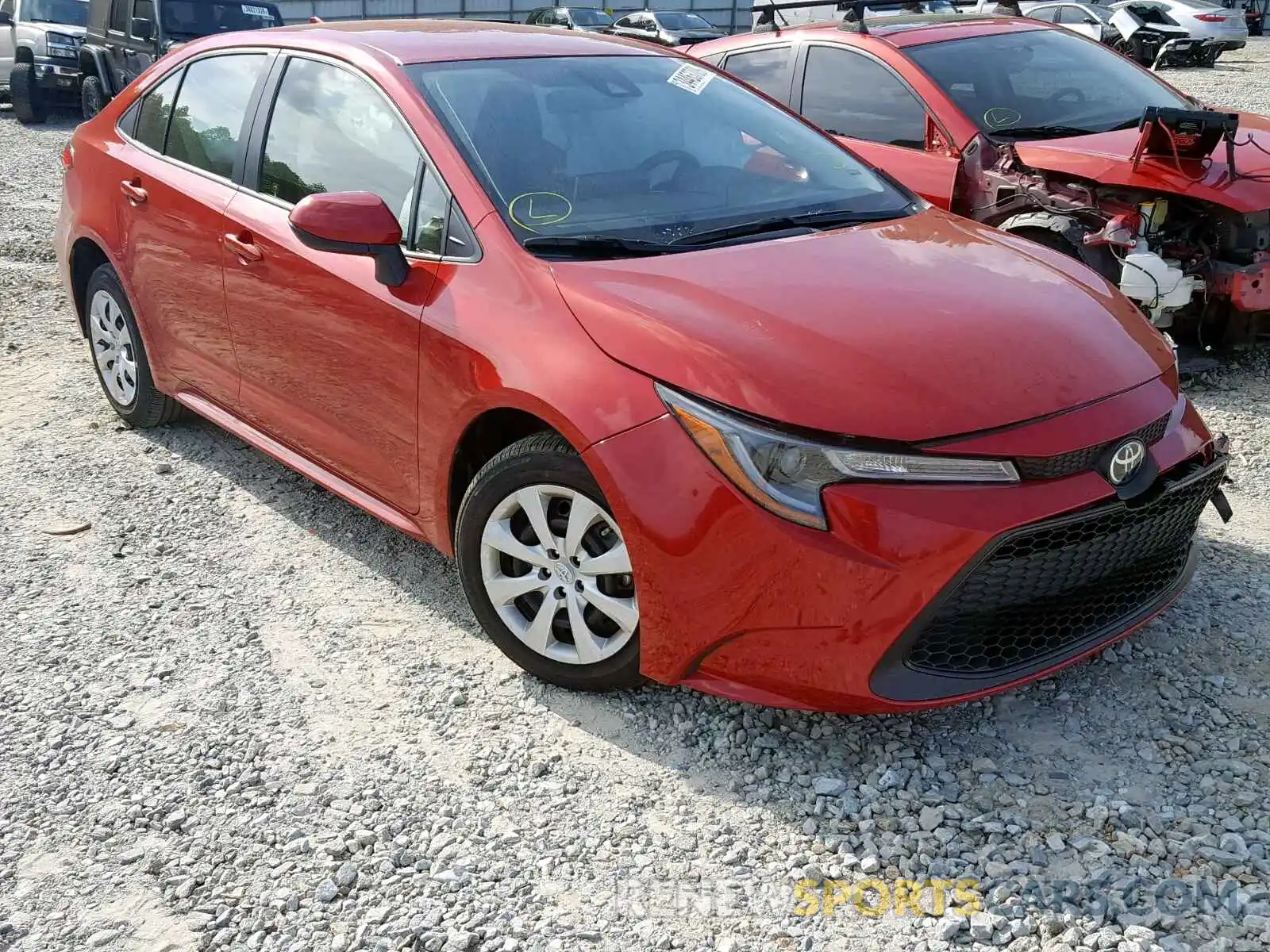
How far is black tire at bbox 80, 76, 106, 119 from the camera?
14.8 m

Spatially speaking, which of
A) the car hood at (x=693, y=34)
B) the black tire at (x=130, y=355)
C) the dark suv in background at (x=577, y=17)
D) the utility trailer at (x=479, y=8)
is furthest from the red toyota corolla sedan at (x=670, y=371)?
the utility trailer at (x=479, y=8)

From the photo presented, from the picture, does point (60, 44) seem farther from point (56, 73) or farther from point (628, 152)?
point (628, 152)

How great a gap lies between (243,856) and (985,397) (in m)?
1.94

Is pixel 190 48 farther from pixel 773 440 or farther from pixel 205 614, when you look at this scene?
pixel 773 440

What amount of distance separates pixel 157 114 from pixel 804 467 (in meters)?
3.40

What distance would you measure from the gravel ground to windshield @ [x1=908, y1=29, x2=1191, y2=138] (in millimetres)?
2714

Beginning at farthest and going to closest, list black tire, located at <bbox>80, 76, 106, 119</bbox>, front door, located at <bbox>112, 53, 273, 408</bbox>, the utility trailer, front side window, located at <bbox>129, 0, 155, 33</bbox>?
the utility trailer < black tire, located at <bbox>80, 76, 106, 119</bbox> < front side window, located at <bbox>129, 0, 155, 33</bbox> < front door, located at <bbox>112, 53, 273, 408</bbox>

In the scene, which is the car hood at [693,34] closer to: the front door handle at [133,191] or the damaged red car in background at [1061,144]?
the damaged red car in background at [1061,144]

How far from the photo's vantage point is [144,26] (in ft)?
41.3

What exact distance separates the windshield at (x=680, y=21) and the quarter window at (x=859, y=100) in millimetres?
18319

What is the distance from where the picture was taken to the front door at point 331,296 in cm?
338

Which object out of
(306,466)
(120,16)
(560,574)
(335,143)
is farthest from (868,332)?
(120,16)

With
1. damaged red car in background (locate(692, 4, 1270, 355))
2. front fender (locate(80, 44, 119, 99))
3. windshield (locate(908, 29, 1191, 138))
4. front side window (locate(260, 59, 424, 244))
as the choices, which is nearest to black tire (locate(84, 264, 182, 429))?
front side window (locate(260, 59, 424, 244))

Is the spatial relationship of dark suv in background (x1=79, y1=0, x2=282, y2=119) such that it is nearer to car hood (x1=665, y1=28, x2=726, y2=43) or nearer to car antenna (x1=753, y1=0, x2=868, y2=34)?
car antenna (x1=753, y1=0, x2=868, y2=34)
